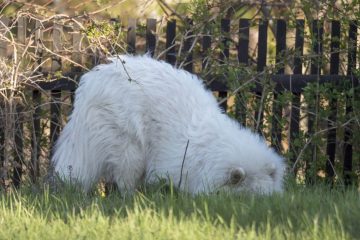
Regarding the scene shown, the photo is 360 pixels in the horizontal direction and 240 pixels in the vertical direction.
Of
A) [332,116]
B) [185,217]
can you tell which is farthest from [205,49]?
[185,217]

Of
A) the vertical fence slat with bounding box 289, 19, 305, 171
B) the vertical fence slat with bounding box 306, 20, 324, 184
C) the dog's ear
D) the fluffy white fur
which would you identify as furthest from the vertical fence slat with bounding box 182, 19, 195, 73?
the dog's ear

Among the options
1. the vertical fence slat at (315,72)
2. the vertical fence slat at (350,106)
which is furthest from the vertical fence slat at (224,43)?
the vertical fence slat at (350,106)

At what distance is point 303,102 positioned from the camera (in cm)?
941

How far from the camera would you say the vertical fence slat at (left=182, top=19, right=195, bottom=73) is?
948 centimetres

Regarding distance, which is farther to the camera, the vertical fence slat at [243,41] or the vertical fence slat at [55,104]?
the vertical fence slat at [243,41]

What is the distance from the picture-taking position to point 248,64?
9609mm

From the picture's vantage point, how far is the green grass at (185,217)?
4957 mm

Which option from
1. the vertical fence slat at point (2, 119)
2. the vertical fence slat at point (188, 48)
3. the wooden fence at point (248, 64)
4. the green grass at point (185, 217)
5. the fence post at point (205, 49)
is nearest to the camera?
the green grass at point (185, 217)

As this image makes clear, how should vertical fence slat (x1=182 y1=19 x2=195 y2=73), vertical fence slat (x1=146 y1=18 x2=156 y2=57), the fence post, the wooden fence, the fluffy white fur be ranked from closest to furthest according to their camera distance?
the fluffy white fur, the wooden fence, the fence post, vertical fence slat (x1=182 y1=19 x2=195 y2=73), vertical fence slat (x1=146 y1=18 x2=156 y2=57)

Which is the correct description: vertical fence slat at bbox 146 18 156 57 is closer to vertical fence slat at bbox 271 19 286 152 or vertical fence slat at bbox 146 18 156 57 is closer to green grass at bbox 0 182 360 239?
vertical fence slat at bbox 271 19 286 152

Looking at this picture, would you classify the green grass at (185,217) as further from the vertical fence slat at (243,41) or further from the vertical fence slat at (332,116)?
the vertical fence slat at (243,41)

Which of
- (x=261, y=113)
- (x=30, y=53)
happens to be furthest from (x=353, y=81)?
(x=30, y=53)

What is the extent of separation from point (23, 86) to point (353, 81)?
3517mm

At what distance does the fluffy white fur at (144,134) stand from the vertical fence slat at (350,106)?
1849 millimetres
